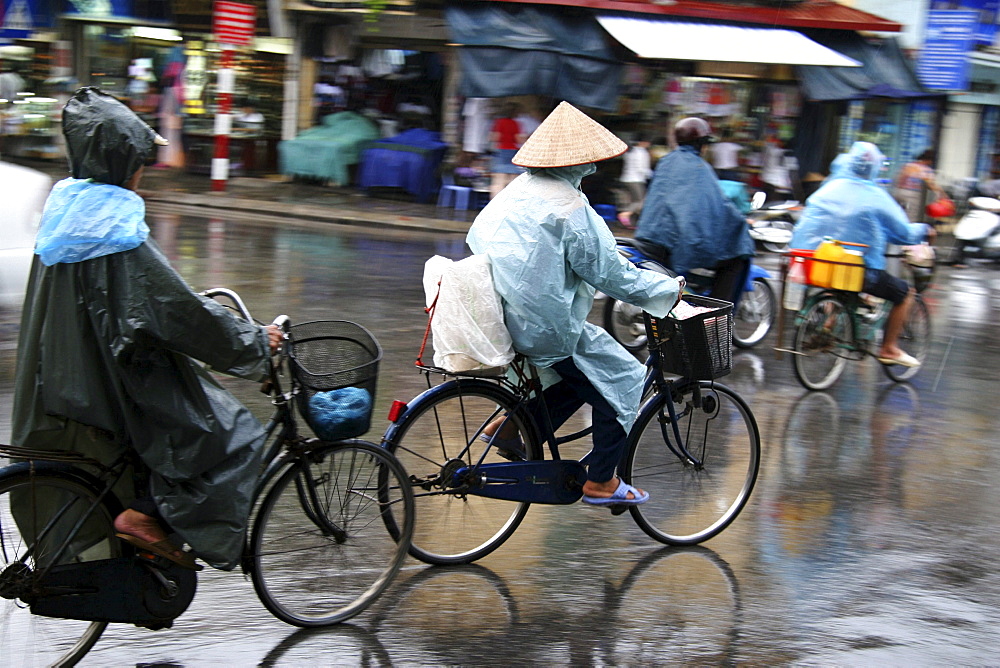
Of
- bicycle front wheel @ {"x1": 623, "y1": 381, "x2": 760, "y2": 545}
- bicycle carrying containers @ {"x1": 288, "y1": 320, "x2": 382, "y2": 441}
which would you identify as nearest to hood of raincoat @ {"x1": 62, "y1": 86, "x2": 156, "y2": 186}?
bicycle carrying containers @ {"x1": 288, "y1": 320, "x2": 382, "y2": 441}

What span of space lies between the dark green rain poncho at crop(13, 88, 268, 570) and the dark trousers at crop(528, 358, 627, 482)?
1.43 meters

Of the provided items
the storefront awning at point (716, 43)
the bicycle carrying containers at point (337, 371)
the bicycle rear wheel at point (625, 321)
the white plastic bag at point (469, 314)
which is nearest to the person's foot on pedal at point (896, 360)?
the bicycle rear wheel at point (625, 321)

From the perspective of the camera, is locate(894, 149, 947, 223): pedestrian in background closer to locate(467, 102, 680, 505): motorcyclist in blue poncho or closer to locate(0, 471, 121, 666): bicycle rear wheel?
locate(467, 102, 680, 505): motorcyclist in blue poncho

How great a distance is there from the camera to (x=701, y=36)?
1709cm

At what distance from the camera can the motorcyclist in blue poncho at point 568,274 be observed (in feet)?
13.2

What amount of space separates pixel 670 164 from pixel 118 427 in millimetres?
5134

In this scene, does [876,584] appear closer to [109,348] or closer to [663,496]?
[663,496]

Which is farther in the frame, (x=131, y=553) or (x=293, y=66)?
(x=293, y=66)

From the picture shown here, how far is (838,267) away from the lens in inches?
293

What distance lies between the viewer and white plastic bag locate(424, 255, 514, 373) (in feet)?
13.2

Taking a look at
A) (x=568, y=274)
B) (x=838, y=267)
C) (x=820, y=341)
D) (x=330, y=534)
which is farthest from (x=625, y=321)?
(x=330, y=534)

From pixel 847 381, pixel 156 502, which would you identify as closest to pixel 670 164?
pixel 847 381

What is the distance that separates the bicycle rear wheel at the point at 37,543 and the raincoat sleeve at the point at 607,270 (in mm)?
1914

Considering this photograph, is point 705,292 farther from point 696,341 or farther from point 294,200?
point 294,200
